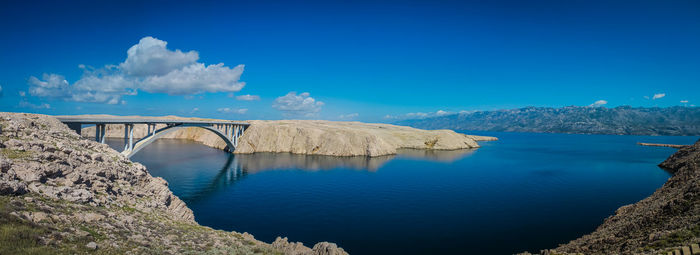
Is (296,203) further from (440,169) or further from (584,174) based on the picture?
(584,174)

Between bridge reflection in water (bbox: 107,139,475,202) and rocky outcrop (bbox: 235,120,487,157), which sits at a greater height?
rocky outcrop (bbox: 235,120,487,157)

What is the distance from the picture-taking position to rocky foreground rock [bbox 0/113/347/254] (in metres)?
11.3

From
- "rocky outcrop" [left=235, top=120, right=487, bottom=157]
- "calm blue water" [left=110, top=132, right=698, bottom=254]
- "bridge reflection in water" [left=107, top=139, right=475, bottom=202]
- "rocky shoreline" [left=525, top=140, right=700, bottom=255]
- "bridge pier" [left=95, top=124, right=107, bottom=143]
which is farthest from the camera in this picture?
"rocky outcrop" [left=235, top=120, right=487, bottom=157]

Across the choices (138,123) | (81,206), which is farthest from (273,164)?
(81,206)

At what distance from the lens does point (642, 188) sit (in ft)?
156

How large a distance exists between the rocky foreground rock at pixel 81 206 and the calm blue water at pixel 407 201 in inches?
341

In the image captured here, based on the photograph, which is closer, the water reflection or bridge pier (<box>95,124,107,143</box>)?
bridge pier (<box>95,124,107,143</box>)

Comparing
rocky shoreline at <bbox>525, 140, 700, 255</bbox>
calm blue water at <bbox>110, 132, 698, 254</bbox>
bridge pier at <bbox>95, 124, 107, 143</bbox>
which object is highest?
bridge pier at <bbox>95, 124, 107, 143</bbox>

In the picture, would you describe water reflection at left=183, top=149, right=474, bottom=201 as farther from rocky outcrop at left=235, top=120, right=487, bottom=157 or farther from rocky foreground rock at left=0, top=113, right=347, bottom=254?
rocky foreground rock at left=0, top=113, right=347, bottom=254

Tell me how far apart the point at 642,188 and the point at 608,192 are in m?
8.14

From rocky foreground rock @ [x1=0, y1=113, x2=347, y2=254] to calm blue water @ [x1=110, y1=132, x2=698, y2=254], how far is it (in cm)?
867

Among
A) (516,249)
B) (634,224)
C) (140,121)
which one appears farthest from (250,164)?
(634,224)

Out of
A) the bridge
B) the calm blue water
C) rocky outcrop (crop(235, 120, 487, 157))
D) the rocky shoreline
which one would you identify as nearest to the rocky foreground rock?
the calm blue water

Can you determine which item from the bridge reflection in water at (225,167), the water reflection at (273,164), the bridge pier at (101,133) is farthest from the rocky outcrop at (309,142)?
the bridge pier at (101,133)
